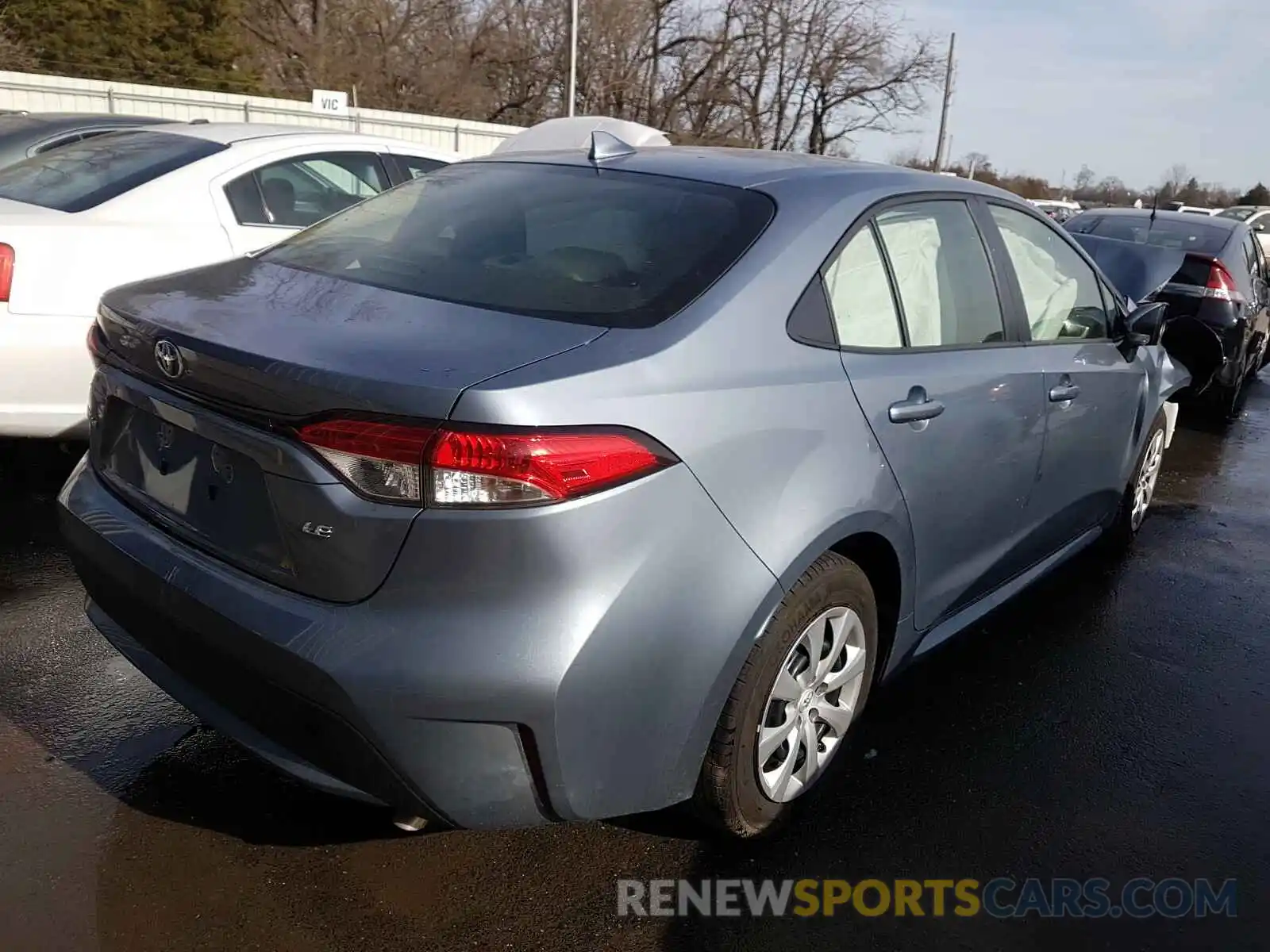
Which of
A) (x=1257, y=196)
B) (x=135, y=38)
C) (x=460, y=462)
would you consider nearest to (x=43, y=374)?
(x=460, y=462)

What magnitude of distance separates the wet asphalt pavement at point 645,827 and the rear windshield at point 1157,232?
17.8 feet

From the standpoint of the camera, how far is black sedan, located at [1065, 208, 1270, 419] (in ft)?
25.8

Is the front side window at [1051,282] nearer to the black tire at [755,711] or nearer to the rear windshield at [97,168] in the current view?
the black tire at [755,711]

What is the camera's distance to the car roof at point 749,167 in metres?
2.85

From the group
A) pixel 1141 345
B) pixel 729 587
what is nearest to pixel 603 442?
pixel 729 587

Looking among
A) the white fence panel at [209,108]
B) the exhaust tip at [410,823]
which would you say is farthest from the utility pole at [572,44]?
the exhaust tip at [410,823]

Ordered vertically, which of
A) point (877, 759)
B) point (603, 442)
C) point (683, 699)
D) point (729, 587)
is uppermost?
point (603, 442)

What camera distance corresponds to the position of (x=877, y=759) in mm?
3078

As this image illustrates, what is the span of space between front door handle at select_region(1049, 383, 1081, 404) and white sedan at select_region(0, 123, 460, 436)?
3231 millimetres

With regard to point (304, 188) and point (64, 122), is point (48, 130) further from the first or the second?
point (304, 188)

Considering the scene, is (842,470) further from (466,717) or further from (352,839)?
(352,839)

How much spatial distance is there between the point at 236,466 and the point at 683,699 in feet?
3.32

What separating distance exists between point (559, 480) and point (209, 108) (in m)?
25.1

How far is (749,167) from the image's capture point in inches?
116
